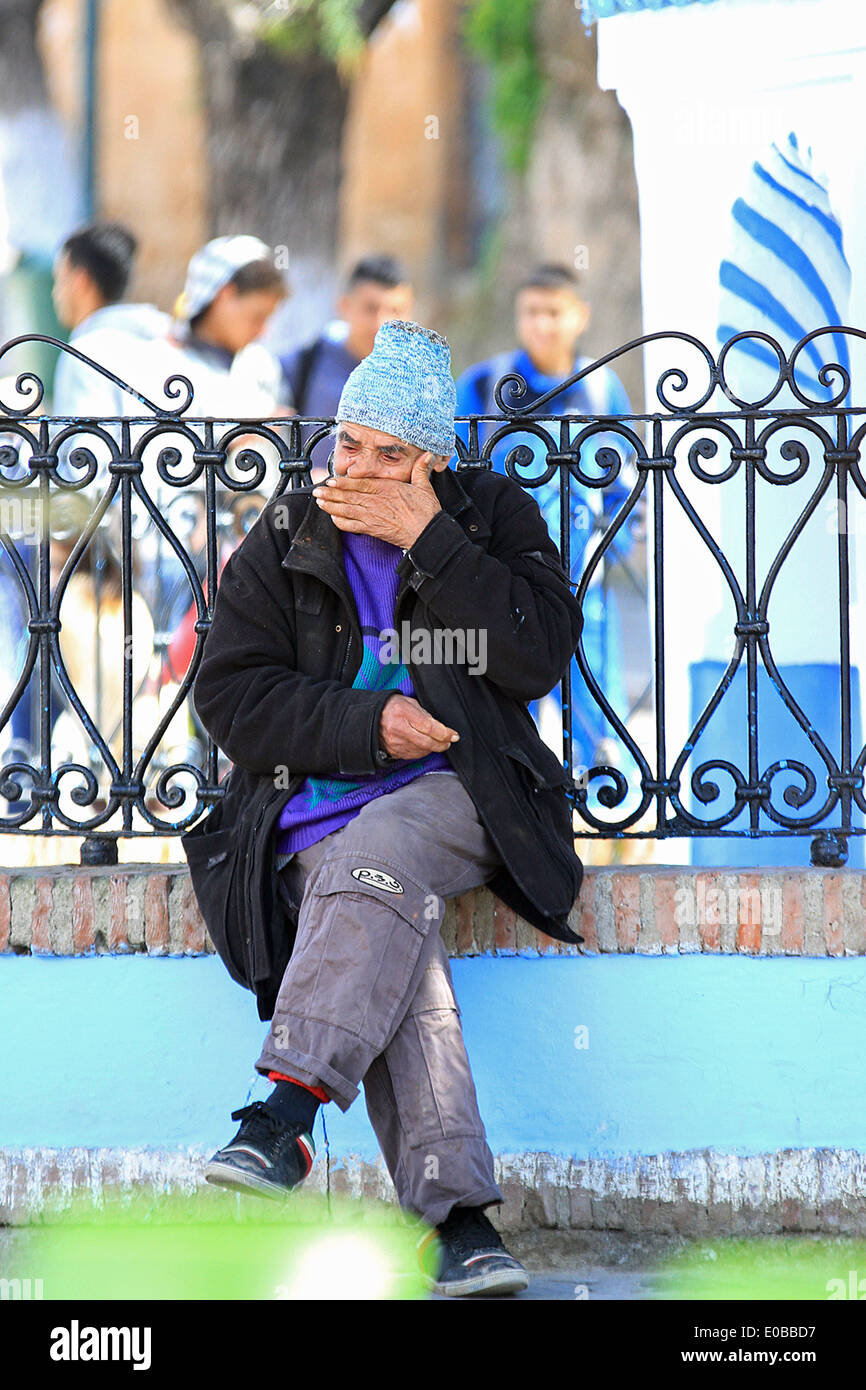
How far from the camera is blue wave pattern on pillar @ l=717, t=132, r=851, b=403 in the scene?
388 cm

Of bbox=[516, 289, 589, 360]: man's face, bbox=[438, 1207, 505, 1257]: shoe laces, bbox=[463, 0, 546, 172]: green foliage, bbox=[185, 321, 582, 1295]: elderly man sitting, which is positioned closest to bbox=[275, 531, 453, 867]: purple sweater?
bbox=[185, 321, 582, 1295]: elderly man sitting

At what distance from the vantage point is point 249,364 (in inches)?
280

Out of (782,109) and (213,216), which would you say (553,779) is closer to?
(782,109)

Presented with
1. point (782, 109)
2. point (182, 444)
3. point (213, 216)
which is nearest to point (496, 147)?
point (213, 216)

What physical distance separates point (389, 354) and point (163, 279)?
534 cm

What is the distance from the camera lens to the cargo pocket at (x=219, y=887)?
2.24 metres

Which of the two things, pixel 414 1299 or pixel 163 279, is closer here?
pixel 414 1299

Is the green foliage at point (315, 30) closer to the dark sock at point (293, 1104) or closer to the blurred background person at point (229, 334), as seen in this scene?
the blurred background person at point (229, 334)

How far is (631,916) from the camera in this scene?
2.45 metres

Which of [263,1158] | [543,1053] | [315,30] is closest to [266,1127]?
[263,1158]

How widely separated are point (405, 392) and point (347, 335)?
5048mm

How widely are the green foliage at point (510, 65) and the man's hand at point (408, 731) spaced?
5.68 metres

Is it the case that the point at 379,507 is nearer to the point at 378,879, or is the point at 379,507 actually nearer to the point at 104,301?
the point at 378,879

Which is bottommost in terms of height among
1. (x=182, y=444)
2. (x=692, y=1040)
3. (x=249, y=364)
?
(x=692, y=1040)
